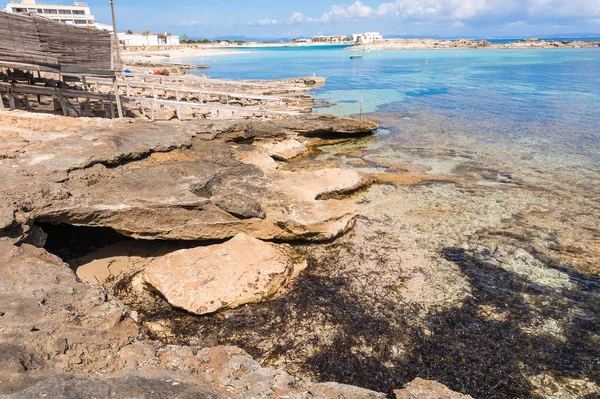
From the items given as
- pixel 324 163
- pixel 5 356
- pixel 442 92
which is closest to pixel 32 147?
pixel 5 356

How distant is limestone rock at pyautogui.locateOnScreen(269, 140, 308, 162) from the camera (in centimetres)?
1670

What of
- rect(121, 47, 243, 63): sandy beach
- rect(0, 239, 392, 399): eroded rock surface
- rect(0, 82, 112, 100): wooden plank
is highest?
rect(121, 47, 243, 63): sandy beach

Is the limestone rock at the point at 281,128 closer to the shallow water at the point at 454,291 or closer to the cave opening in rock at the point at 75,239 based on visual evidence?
the shallow water at the point at 454,291

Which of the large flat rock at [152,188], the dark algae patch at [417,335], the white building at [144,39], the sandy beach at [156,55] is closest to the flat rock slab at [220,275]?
the dark algae patch at [417,335]

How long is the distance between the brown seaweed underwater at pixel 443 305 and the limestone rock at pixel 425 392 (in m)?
1.11

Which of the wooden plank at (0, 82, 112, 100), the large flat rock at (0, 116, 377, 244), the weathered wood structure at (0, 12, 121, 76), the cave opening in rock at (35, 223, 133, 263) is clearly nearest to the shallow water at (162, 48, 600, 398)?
the large flat rock at (0, 116, 377, 244)

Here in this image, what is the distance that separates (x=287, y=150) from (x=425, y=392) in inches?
541

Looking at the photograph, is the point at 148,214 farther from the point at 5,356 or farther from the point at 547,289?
the point at 547,289

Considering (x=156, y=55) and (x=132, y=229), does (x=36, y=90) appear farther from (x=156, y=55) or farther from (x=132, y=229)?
(x=156, y=55)

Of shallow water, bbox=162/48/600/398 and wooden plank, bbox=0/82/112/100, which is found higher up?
wooden plank, bbox=0/82/112/100

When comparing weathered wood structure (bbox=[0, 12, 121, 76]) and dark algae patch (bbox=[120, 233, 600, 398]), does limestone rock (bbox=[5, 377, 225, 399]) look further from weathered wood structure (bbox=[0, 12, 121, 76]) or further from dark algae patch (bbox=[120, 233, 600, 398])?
weathered wood structure (bbox=[0, 12, 121, 76])

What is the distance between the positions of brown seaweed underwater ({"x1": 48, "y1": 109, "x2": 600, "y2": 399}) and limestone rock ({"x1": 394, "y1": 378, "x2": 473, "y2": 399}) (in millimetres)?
1110

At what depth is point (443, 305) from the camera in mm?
7328

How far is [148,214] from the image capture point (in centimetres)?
814
